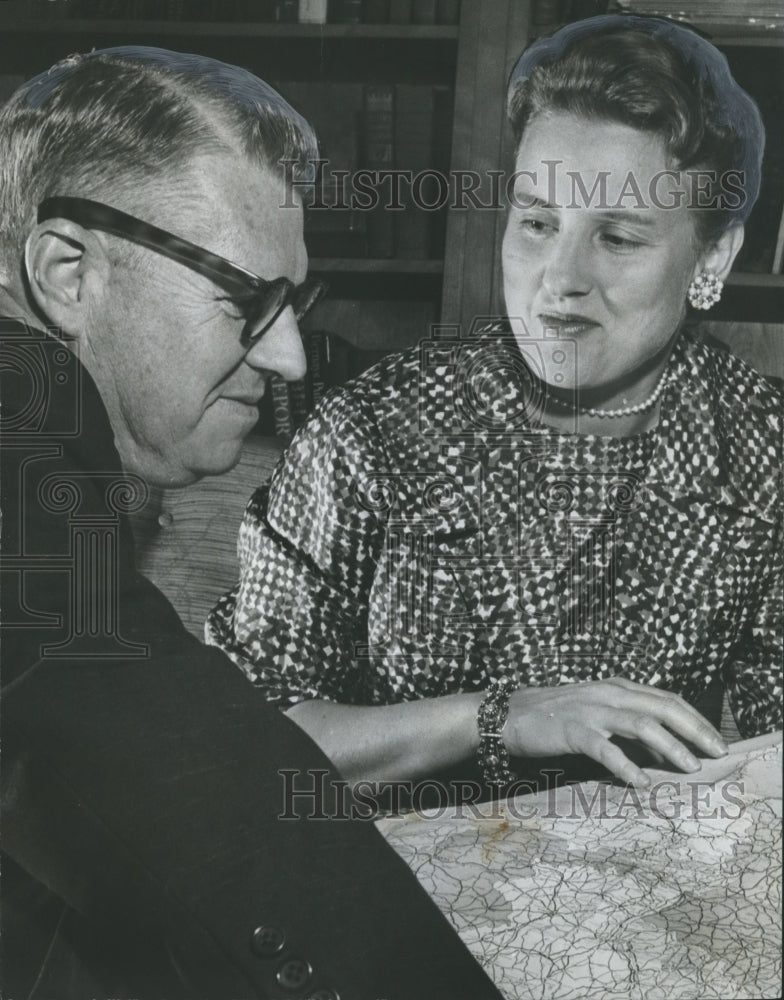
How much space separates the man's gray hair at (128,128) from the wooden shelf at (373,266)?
0.44ft

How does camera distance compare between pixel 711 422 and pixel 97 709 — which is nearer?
pixel 97 709

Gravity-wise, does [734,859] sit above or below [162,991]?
above

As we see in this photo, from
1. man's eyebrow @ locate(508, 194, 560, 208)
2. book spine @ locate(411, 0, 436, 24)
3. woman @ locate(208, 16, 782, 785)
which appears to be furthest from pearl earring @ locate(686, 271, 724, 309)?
book spine @ locate(411, 0, 436, 24)

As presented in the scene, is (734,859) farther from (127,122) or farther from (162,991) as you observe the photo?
(127,122)

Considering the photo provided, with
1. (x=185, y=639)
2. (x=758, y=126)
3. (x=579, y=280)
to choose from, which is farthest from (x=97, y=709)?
(x=758, y=126)

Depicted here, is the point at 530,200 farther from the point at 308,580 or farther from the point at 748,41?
the point at 308,580

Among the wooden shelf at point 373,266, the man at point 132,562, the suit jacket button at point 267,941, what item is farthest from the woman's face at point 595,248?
the suit jacket button at point 267,941

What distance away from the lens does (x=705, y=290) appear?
1762mm

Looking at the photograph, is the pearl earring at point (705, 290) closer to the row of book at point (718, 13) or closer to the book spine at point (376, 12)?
the row of book at point (718, 13)

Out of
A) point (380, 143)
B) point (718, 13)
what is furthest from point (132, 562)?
point (718, 13)

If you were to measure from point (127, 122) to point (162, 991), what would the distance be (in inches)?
51.3

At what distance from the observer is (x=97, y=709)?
5.49 feet

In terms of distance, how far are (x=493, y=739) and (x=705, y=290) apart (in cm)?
76

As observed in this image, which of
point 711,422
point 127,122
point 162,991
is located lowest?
point 162,991
